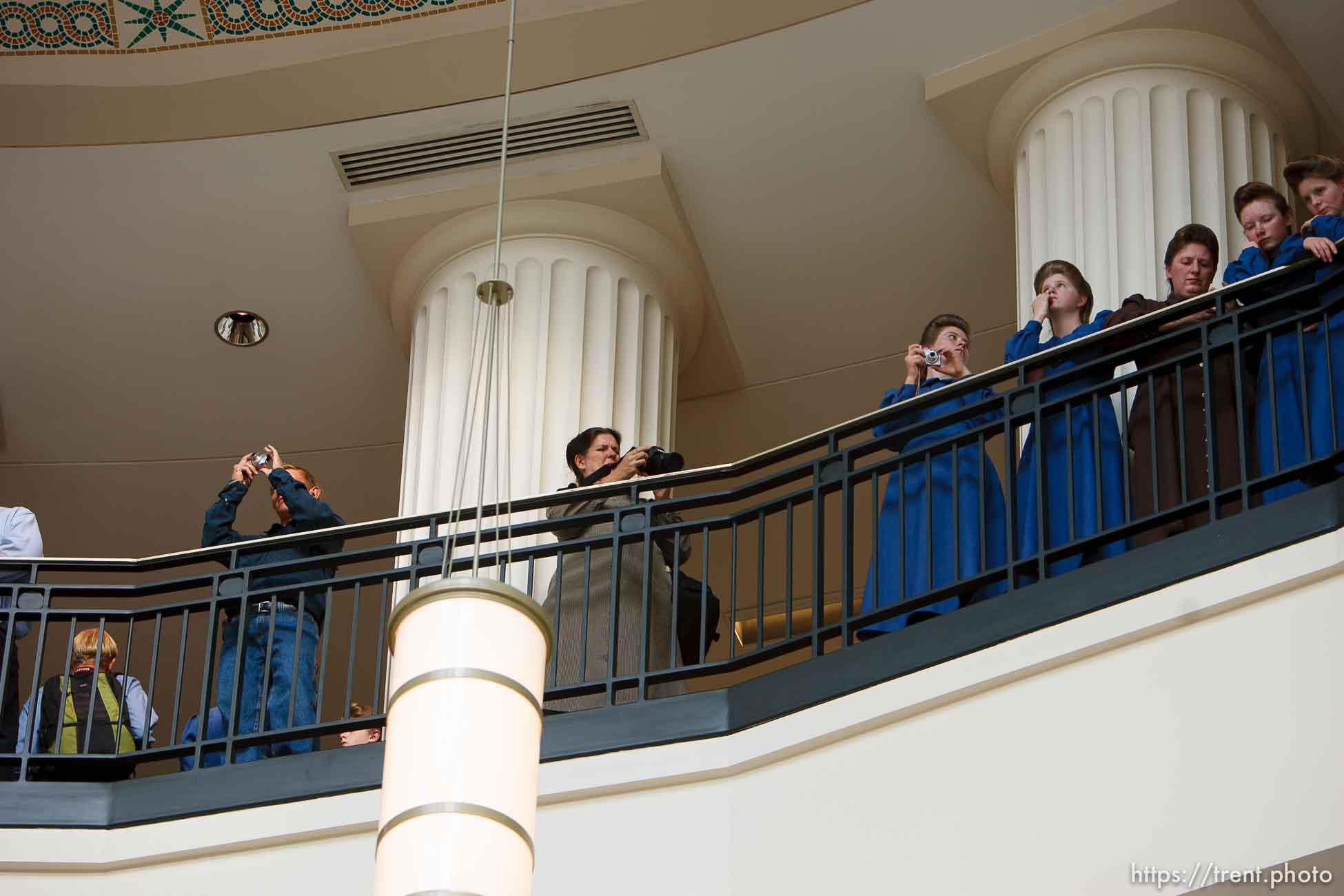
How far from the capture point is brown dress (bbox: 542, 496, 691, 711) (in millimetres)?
7855

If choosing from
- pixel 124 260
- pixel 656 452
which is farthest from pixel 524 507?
pixel 124 260

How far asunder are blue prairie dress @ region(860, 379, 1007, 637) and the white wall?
448 millimetres

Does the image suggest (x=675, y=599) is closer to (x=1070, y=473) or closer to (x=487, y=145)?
(x=1070, y=473)

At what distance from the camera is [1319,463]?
6.45 m

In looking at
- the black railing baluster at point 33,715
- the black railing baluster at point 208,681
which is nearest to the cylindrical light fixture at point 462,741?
the black railing baluster at point 208,681

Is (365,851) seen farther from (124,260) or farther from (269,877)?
(124,260)

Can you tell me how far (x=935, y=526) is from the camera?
24.2 feet

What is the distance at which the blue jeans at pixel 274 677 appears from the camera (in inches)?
319

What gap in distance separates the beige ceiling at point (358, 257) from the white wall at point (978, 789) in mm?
4075

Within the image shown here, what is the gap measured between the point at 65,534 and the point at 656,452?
Answer: 6419mm

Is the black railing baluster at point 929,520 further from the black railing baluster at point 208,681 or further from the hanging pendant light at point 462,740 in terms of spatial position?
the hanging pendant light at point 462,740

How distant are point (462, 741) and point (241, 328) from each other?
8.30 m

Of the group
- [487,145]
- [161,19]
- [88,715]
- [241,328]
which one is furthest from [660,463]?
[241,328]

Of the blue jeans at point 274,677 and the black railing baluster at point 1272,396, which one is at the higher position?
the black railing baluster at point 1272,396
